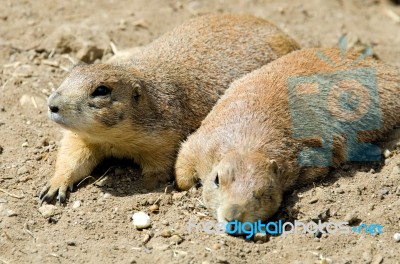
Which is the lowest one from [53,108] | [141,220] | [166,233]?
[141,220]

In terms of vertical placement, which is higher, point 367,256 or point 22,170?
point 367,256

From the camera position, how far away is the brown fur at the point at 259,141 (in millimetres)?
6078

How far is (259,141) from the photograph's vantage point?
263 inches

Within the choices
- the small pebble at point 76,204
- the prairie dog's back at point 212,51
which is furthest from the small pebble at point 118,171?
the prairie dog's back at point 212,51

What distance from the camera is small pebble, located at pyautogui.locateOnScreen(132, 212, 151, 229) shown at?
6.48 meters

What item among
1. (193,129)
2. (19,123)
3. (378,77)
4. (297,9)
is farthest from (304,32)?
(19,123)

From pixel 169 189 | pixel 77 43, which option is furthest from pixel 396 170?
pixel 77 43

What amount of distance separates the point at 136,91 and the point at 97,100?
0.59 metres

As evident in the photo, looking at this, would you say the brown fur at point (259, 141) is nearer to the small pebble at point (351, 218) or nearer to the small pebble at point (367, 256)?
the small pebble at point (351, 218)

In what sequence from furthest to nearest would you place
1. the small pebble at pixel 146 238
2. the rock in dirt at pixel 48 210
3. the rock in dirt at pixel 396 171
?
the rock in dirt at pixel 396 171, the rock in dirt at pixel 48 210, the small pebble at pixel 146 238

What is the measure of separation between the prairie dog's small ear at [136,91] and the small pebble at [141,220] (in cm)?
128

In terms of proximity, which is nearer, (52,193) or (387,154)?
(52,193)

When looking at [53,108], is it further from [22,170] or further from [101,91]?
[22,170]

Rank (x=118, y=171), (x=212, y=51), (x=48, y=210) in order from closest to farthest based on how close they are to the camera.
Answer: (x=48, y=210), (x=118, y=171), (x=212, y=51)
